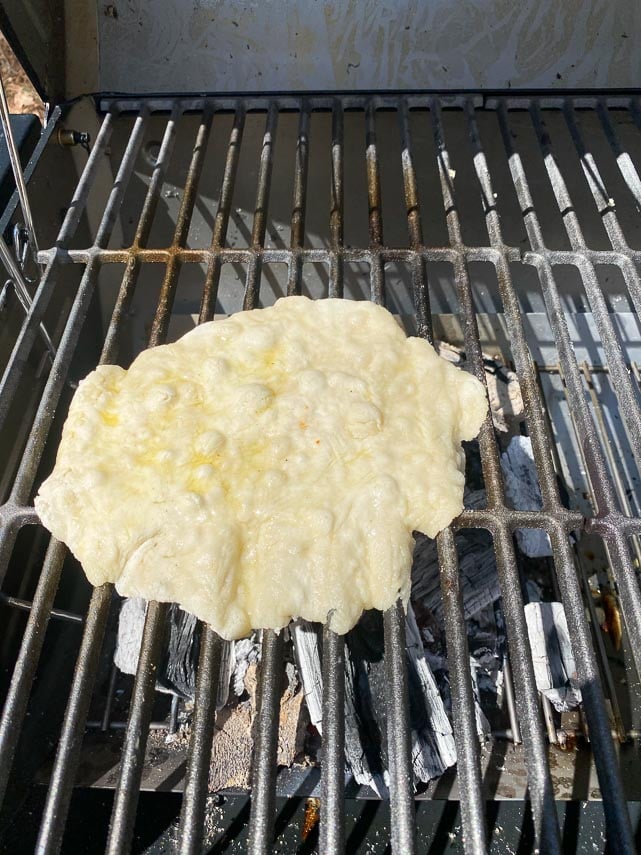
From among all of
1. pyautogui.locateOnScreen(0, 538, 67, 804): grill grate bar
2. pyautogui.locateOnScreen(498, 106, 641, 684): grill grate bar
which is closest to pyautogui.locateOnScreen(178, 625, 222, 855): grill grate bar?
pyautogui.locateOnScreen(0, 538, 67, 804): grill grate bar

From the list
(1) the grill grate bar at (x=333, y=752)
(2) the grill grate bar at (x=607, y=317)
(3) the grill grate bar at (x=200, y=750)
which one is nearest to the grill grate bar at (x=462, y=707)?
(1) the grill grate bar at (x=333, y=752)

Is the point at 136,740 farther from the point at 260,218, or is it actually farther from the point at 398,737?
the point at 260,218

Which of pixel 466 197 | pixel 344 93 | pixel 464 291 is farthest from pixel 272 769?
pixel 466 197

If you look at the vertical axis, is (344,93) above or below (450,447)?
above

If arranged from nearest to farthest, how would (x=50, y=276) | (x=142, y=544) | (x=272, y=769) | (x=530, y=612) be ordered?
(x=272, y=769), (x=142, y=544), (x=50, y=276), (x=530, y=612)

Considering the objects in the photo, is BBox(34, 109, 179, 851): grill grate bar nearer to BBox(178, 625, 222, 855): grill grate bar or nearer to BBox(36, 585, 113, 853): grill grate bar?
BBox(36, 585, 113, 853): grill grate bar

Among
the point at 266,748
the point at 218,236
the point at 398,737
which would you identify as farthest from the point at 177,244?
the point at 398,737

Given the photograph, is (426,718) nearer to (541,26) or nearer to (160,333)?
(160,333)
